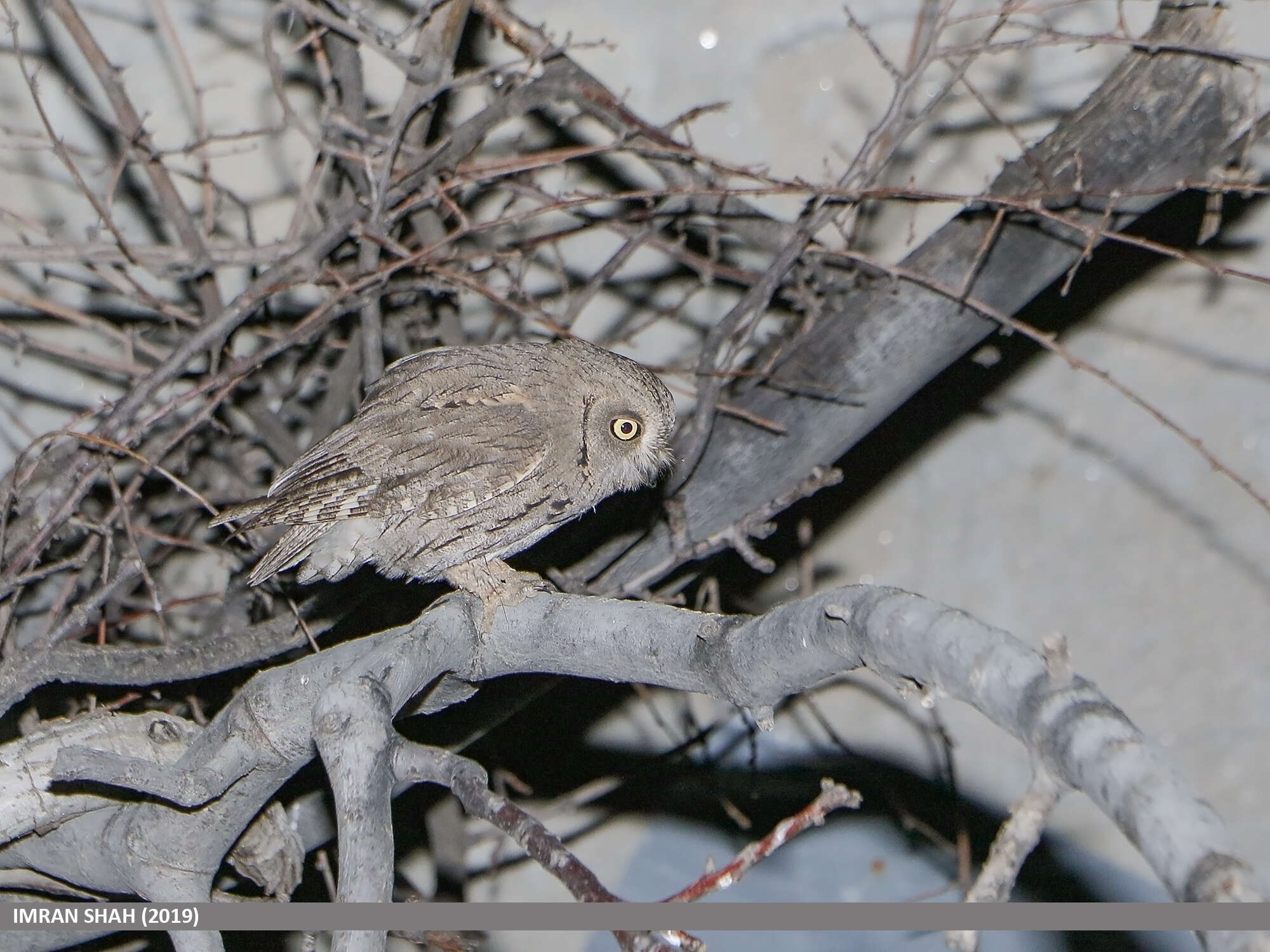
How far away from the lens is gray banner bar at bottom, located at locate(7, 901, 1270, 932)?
1153 millimetres

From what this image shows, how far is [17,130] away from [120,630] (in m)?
1.33

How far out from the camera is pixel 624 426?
229 centimetres

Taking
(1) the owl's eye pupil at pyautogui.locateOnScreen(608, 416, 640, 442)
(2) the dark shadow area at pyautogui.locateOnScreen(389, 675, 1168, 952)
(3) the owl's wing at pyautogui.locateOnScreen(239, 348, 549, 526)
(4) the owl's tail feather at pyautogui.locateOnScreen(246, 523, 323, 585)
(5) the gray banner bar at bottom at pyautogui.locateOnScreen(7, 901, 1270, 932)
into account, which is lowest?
(5) the gray banner bar at bottom at pyautogui.locateOnScreen(7, 901, 1270, 932)

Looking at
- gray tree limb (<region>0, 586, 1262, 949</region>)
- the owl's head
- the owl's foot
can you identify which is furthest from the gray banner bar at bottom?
Answer: the owl's head

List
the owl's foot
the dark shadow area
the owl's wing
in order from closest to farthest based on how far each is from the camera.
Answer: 1. the owl's foot
2. the owl's wing
3. the dark shadow area

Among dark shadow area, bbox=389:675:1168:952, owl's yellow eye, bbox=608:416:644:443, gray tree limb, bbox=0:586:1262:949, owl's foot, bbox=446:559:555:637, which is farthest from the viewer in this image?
dark shadow area, bbox=389:675:1168:952

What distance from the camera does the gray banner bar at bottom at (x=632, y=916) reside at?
45.4 inches

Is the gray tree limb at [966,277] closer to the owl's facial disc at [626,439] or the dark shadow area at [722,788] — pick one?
the owl's facial disc at [626,439]

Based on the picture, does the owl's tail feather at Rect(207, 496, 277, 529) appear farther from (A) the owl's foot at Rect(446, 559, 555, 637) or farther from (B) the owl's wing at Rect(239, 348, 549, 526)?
(A) the owl's foot at Rect(446, 559, 555, 637)

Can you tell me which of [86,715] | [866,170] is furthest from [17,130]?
[866,170]

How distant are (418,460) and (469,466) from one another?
0.33 ft

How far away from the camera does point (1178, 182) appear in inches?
92.0

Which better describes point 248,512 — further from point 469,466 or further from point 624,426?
point 624,426

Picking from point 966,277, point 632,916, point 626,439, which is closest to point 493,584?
point 626,439
